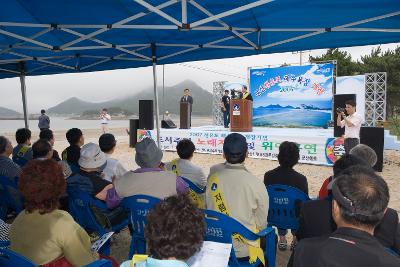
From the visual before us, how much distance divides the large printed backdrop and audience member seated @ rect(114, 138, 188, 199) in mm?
15188

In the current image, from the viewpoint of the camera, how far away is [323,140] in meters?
9.26

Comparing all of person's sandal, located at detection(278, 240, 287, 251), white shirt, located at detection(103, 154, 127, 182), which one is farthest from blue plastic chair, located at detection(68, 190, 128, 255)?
person's sandal, located at detection(278, 240, 287, 251)

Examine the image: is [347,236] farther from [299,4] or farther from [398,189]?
[398,189]

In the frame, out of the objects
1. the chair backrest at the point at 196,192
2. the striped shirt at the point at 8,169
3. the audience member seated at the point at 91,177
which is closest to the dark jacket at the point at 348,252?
the audience member seated at the point at 91,177

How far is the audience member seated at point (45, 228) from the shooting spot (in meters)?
1.80

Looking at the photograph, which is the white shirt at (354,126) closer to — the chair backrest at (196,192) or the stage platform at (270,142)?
the stage platform at (270,142)

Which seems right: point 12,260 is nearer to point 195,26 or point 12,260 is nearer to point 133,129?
point 195,26

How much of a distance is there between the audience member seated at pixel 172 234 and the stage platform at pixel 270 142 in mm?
8337

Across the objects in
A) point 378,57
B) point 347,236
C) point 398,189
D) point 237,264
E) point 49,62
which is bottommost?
point 398,189

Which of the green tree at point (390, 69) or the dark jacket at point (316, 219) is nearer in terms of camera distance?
the dark jacket at point (316, 219)

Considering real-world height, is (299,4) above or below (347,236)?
above

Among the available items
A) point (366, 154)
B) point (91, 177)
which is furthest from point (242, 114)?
point (91, 177)

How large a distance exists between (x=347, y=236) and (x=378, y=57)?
1518 inches

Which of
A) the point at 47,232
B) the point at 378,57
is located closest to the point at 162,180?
the point at 47,232
